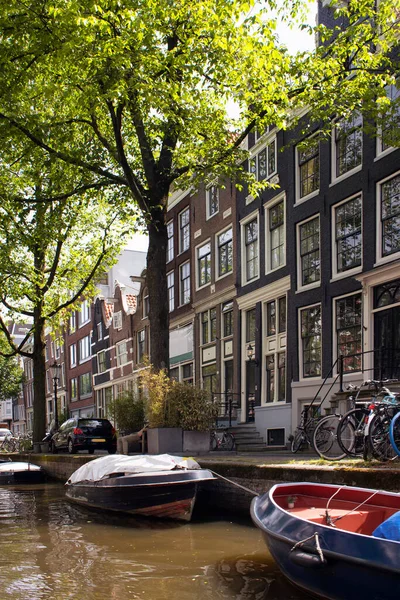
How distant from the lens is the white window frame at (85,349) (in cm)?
4847

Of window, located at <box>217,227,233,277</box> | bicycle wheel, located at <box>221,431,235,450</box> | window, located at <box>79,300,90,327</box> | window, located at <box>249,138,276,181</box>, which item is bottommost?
bicycle wheel, located at <box>221,431,235,450</box>

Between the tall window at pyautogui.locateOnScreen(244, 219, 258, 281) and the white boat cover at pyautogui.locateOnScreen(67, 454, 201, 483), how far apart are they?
12028 mm

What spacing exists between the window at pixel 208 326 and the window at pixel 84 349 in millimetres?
22461

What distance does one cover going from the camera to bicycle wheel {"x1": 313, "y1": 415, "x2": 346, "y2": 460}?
39.5 feet

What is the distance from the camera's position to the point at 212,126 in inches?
582

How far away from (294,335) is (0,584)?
46.4ft

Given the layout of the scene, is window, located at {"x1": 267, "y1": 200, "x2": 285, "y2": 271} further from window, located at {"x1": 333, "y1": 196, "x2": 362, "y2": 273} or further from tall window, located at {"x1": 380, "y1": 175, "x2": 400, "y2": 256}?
tall window, located at {"x1": 380, "y1": 175, "x2": 400, "y2": 256}

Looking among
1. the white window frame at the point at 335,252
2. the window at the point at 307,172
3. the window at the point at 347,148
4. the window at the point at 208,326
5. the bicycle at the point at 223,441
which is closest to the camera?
the white window frame at the point at 335,252

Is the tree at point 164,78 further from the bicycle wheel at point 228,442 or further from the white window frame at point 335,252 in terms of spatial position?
the bicycle wheel at point 228,442

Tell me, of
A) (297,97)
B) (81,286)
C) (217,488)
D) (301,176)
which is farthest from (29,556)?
(81,286)

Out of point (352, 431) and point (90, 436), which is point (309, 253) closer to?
point (90, 436)

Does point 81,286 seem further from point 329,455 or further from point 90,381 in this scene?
point 90,381

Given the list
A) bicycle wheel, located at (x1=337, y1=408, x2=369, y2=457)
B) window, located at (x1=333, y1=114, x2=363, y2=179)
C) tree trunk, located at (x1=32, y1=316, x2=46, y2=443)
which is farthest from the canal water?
tree trunk, located at (x1=32, y1=316, x2=46, y2=443)

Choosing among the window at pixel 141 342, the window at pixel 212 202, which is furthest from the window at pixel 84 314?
the window at pixel 212 202
